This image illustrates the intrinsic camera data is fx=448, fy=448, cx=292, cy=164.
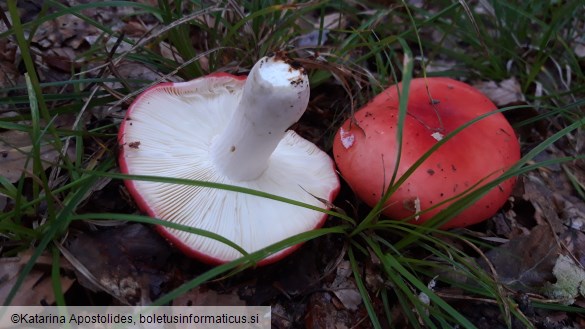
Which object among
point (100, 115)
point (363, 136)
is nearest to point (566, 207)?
point (363, 136)

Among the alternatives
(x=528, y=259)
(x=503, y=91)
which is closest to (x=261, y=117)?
(x=528, y=259)

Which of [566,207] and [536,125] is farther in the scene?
[536,125]

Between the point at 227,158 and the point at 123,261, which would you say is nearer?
the point at 123,261

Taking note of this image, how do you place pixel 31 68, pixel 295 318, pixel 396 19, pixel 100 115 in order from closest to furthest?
pixel 31 68 < pixel 295 318 < pixel 100 115 < pixel 396 19

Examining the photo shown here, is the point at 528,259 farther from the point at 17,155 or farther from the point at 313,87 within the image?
the point at 17,155

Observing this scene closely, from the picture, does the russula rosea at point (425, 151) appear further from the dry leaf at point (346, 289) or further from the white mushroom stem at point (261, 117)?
the white mushroom stem at point (261, 117)

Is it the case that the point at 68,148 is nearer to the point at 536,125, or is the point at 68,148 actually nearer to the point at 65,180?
the point at 65,180

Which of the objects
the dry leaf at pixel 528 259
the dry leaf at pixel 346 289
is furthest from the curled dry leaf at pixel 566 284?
the dry leaf at pixel 346 289
